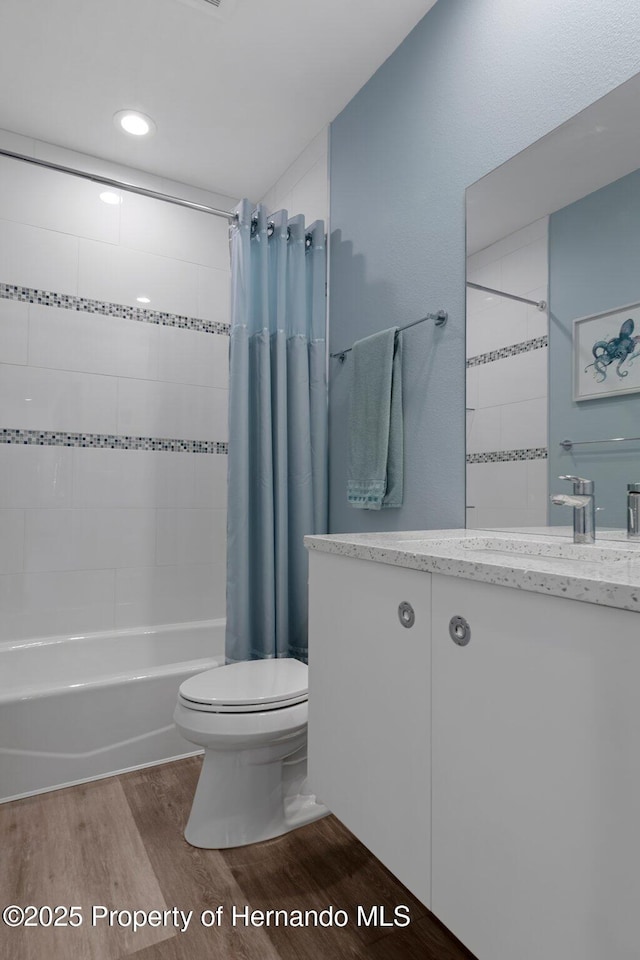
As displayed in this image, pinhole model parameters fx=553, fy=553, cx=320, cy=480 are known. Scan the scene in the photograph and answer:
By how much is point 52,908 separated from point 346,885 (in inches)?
27.5

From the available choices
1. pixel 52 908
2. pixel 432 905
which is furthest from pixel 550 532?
pixel 52 908

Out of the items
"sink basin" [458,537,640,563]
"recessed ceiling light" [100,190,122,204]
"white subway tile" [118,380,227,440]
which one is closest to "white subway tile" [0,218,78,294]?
"recessed ceiling light" [100,190,122,204]

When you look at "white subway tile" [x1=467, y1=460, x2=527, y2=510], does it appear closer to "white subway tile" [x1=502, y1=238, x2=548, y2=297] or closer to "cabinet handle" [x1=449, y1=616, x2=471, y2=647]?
"white subway tile" [x1=502, y1=238, x2=548, y2=297]

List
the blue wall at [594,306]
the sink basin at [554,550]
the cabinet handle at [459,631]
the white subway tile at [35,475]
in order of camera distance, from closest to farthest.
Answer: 1. the cabinet handle at [459,631]
2. the sink basin at [554,550]
3. the blue wall at [594,306]
4. the white subway tile at [35,475]

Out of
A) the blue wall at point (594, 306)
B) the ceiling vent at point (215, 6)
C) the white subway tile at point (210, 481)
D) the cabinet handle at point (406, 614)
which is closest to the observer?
the cabinet handle at point (406, 614)

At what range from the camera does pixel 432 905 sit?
88 centimetres

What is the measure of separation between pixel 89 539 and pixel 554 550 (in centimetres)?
207

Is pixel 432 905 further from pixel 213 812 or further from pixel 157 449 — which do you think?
pixel 157 449

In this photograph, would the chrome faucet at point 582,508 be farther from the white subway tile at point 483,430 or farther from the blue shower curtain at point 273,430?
the blue shower curtain at point 273,430

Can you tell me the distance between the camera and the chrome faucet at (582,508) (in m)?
1.21

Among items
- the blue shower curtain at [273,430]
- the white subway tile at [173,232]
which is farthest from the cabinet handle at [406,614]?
the white subway tile at [173,232]

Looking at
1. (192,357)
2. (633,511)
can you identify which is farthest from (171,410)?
(633,511)

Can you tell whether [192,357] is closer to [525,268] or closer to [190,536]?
[190,536]

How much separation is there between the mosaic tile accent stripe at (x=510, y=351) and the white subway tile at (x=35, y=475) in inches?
72.3
